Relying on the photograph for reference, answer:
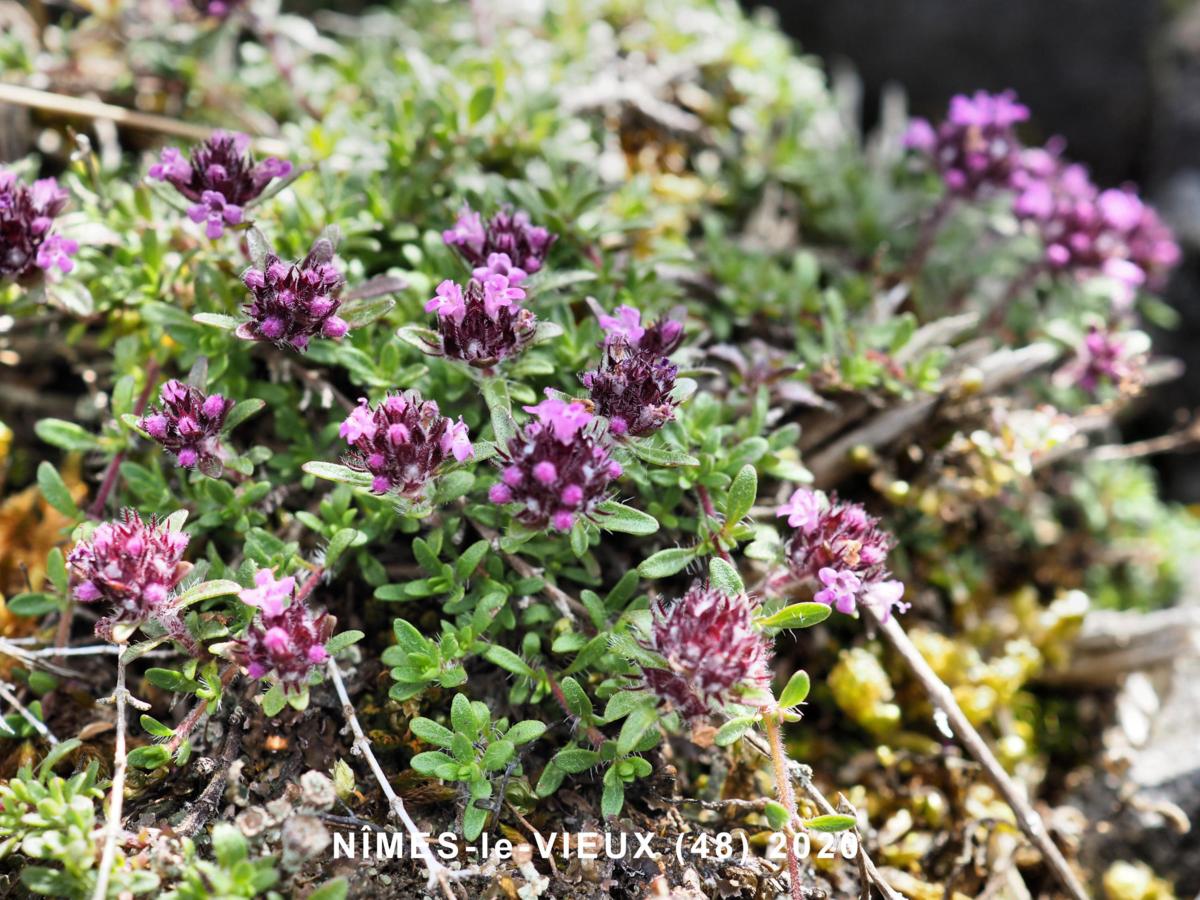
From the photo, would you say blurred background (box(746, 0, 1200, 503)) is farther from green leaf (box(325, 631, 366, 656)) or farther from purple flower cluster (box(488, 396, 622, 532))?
green leaf (box(325, 631, 366, 656))

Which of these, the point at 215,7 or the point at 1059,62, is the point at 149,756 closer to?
the point at 215,7

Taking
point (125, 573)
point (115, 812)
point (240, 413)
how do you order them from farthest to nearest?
point (240, 413), point (125, 573), point (115, 812)

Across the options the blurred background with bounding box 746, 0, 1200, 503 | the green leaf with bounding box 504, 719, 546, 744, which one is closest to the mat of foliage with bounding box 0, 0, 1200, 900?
the green leaf with bounding box 504, 719, 546, 744

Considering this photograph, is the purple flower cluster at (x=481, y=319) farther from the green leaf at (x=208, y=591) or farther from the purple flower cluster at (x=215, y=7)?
the purple flower cluster at (x=215, y=7)

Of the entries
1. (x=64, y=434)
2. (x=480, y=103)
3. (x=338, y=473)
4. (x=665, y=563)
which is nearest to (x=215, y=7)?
(x=480, y=103)

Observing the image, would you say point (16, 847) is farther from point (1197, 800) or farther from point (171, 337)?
point (1197, 800)

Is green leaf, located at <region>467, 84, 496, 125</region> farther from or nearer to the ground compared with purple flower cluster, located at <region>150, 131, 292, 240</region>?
farther from the ground

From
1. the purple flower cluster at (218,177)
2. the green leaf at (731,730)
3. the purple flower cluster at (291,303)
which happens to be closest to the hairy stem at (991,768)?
the green leaf at (731,730)
